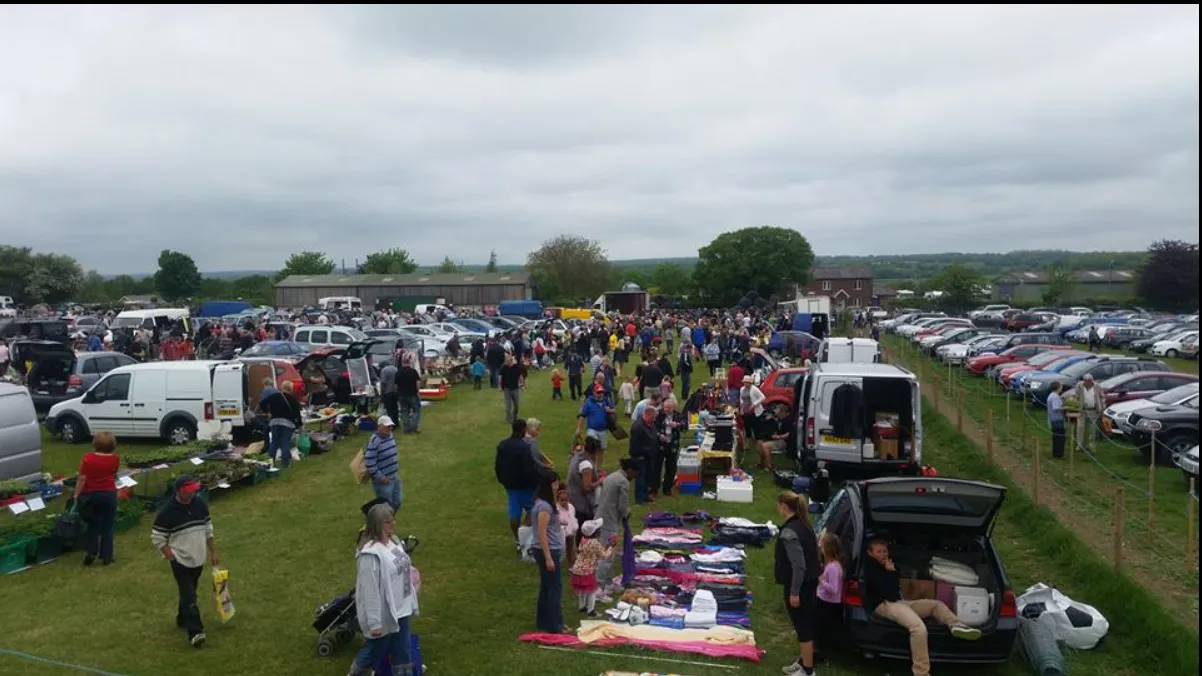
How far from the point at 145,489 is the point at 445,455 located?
530 cm

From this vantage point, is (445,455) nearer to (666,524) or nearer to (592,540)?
(666,524)

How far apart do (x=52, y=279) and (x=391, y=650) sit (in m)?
94.7

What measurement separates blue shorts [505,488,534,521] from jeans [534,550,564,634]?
1.87 meters

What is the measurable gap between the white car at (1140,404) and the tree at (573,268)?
71.3 meters

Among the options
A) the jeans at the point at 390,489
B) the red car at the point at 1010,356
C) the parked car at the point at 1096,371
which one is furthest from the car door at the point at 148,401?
the red car at the point at 1010,356

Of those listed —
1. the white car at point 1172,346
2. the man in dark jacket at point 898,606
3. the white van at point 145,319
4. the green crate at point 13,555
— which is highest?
the white van at point 145,319

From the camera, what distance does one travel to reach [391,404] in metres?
17.8

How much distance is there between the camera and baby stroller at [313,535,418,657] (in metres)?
7.07

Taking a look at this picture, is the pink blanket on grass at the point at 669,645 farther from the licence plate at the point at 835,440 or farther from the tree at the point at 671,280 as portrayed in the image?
the tree at the point at 671,280

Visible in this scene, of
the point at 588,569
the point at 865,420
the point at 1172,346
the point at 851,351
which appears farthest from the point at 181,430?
the point at 1172,346

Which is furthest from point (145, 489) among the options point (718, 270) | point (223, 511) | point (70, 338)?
point (718, 270)

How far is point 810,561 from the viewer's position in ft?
22.5

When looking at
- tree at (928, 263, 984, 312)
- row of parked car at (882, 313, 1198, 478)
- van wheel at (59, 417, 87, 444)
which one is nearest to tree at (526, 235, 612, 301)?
tree at (928, 263, 984, 312)

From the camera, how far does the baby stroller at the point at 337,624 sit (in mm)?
7070
